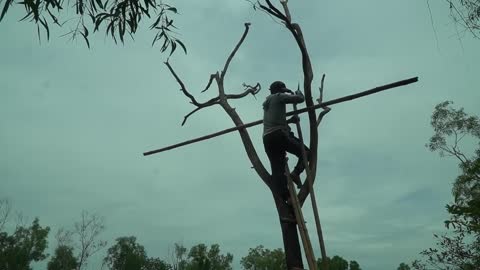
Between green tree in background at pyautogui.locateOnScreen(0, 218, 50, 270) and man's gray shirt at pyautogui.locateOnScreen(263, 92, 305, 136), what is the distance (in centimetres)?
2649

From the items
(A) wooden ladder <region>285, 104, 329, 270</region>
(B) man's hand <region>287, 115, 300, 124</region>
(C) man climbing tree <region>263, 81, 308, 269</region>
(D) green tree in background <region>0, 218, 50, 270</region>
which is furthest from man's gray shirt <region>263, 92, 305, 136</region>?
(D) green tree in background <region>0, 218, 50, 270</region>

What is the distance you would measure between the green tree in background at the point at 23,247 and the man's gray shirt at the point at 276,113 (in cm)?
2649

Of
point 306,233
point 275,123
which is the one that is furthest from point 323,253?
point 275,123

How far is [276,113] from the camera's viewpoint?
3.70 meters

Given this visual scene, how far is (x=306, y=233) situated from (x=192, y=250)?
100 ft

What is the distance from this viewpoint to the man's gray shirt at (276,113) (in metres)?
3.63

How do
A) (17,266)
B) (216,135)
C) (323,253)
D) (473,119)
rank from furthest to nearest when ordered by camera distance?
(17,266), (473,119), (216,135), (323,253)

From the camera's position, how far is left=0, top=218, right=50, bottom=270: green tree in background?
25.7 metres

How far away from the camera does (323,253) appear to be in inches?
119

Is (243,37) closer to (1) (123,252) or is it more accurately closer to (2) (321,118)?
(2) (321,118)

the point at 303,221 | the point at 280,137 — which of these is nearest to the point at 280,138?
the point at 280,137

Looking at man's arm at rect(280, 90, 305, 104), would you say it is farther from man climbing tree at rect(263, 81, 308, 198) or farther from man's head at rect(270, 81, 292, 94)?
man's head at rect(270, 81, 292, 94)

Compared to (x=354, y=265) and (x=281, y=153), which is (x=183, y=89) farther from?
(x=354, y=265)

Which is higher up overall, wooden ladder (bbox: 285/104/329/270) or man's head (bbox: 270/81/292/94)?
man's head (bbox: 270/81/292/94)
